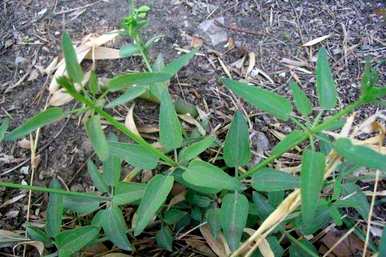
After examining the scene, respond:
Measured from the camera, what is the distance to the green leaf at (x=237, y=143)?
1.17m

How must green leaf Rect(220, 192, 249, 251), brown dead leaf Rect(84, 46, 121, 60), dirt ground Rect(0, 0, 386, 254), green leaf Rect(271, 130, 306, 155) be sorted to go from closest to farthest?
green leaf Rect(271, 130, 306, 155), green leaf Rect(220, 192, 249, 251), dirt ground Rect(0, 0, 386, 254), brown dead leaf Rect(84, 46, 121, 60)

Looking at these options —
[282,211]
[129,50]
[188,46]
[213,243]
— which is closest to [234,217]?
[282,211]

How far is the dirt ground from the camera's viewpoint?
1504mm

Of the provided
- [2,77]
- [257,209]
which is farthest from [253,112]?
[2,77]

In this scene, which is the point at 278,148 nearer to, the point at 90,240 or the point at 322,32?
the point at 90,240

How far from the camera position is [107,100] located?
156cm

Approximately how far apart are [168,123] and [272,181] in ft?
0.87

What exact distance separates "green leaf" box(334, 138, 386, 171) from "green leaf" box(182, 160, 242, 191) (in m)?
0.27

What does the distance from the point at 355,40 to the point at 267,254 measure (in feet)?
2.87

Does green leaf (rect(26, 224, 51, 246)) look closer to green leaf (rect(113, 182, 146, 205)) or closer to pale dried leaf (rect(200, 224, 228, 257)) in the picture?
green leaf (rect(113, 182, 146, 205))

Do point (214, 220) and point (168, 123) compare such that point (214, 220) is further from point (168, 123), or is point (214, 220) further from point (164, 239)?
point (168, 123)

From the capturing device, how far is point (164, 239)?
4.24ft

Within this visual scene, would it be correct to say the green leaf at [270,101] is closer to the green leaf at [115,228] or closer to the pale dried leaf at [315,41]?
the green leaf at [115,228]

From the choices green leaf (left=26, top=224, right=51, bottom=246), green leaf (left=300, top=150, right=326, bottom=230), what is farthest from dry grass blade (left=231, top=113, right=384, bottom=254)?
green leaf (left=26, top=224, right=51, bottom=246)
